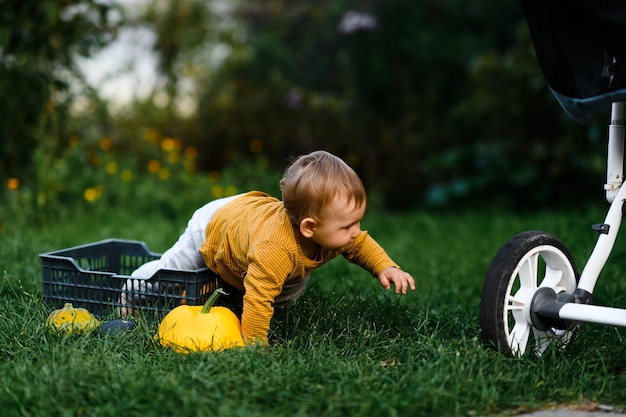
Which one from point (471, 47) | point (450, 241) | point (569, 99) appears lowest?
point (450, 241)

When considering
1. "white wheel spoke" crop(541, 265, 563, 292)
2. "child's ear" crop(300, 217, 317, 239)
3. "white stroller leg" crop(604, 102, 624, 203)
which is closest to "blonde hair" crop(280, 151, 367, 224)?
"child's ear" crop(300, 217, 317, 239)

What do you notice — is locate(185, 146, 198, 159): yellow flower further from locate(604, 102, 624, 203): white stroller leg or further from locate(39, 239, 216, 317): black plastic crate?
locate(604, 102, 624, 203): white stroller leg

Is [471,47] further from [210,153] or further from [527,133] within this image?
[210,153]

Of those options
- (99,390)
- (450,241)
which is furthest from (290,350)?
(450,241)

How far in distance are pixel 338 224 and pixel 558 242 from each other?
0.74 m

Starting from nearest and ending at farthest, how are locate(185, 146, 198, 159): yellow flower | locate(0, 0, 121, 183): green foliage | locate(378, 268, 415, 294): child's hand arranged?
locate(378, 268, 415, 294): child's hand
locate(0, 0, 121, 183): green foliage
locate(185, 146, 198, 159): yellow flower

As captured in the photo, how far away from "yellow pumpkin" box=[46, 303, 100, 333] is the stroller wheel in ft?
4.22

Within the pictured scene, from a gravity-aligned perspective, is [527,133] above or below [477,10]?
below

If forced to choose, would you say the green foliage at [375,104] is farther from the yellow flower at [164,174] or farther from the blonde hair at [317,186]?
the blonde hair at [317,186]

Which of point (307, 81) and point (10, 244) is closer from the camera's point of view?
point (10, 244)

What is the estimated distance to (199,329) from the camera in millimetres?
2541

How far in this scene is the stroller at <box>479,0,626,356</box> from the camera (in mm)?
2428

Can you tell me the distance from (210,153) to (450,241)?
2.80 meters

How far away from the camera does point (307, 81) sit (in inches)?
297
